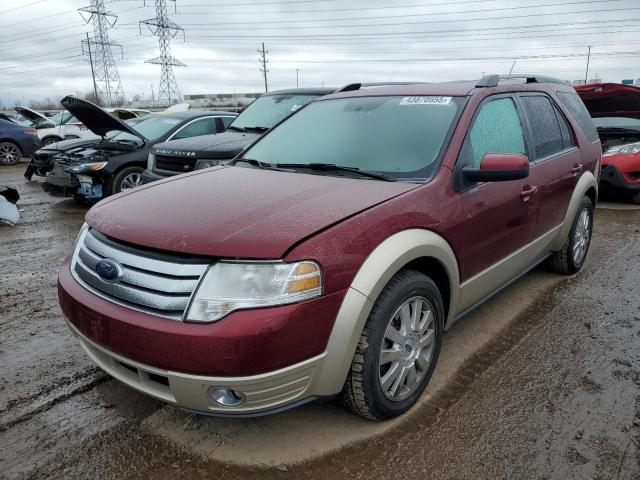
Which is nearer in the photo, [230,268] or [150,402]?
[230,268]

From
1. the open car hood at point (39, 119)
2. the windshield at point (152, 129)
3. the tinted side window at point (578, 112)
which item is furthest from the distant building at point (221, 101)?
the tinted side window at point (578, 112)

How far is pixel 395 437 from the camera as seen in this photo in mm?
2449

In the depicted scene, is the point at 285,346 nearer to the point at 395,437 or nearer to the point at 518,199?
the point at 395,437

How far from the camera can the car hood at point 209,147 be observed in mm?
6148

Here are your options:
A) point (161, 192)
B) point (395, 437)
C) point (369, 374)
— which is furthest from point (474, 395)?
point (161, 192)

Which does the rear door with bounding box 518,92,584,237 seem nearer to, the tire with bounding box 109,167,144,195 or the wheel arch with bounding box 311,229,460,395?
the wheel arch with bounding box 311,229,460,395

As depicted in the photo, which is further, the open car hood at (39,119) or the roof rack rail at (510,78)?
the open car hood at (39,119)

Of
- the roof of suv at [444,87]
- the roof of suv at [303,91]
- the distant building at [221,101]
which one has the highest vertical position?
the roof of suv at [444,87]

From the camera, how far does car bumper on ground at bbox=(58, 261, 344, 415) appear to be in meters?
1.94

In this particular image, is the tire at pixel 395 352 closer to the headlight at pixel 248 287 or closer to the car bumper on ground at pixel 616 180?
A: the headlight at pixel 248 287

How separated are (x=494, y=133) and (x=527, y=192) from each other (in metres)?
0.49

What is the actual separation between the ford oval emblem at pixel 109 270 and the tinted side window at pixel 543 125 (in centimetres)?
296

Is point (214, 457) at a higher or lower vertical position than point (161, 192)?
lower

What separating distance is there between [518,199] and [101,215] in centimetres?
260
